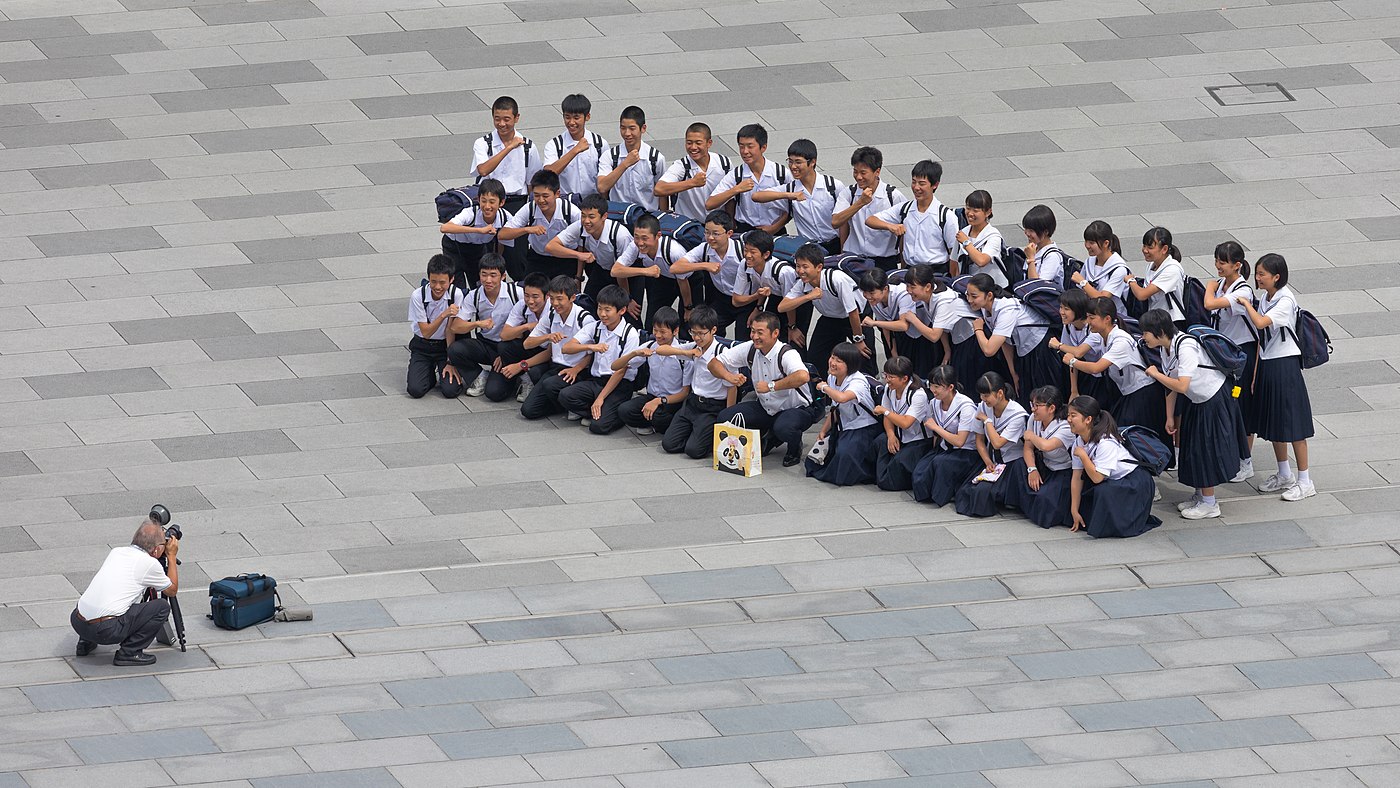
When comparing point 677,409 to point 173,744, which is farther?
point 677,409

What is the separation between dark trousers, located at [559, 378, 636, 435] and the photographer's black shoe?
3913 millimetres

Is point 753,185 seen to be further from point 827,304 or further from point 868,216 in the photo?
point 827,304

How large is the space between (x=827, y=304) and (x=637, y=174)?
220 centimetres

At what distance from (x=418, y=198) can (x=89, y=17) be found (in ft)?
16.4

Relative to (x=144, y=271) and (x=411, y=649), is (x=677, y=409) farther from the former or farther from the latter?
(x=144, y=271)

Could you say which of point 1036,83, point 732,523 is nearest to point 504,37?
point 1036,83

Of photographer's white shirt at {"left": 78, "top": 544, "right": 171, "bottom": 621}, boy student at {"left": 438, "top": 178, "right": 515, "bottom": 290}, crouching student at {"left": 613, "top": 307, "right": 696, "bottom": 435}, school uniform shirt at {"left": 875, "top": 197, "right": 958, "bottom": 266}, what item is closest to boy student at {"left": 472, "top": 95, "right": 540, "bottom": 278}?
boy student at {"left": 438, "top": 178, "right": 515, "bottom": 290}

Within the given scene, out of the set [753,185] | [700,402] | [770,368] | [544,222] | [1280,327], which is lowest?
[700,402]

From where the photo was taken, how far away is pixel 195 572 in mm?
14641

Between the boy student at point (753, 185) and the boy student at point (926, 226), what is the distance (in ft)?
2.84

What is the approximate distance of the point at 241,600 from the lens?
13930 millimetres

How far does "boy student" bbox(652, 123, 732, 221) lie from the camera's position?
56.6ft

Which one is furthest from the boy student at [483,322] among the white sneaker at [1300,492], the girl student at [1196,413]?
the white sneaker at [1300,492]

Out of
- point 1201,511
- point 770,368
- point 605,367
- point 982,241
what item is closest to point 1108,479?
point 1201,511
